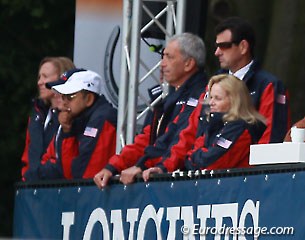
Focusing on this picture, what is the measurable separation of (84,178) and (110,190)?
17.2 inches

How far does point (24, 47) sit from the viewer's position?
19359 mm

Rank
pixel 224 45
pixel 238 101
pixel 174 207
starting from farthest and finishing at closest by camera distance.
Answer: pixel 224 45 → pixel 174 207 → pixel 238 101

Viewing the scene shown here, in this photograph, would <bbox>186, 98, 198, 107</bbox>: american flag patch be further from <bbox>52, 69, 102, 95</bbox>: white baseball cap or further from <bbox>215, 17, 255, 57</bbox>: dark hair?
<bbox>52, 69, 102, 95</bbox>: white baseball cap

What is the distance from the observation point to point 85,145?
10.9 meters

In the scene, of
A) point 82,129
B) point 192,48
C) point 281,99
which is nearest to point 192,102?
point 192,48

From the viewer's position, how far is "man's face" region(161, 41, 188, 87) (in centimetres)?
1047

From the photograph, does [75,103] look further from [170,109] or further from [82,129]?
[170,109]

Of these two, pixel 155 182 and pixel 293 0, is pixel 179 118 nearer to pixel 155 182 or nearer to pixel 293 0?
pixel 155 182

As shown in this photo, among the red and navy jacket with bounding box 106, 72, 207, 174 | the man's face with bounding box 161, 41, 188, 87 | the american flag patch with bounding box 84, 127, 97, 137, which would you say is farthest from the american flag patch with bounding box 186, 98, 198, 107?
the american flag patch with bounding box 84, 127, 97, 137

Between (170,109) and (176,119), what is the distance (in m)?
0.19

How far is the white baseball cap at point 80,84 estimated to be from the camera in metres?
11.2

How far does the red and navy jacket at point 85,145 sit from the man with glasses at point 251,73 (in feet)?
4.02

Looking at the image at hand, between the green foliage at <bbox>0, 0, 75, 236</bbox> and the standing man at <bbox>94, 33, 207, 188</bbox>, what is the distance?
8.39m

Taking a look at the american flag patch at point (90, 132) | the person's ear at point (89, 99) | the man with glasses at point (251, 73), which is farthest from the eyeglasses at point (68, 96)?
the man with glasses at point (251, 73)
